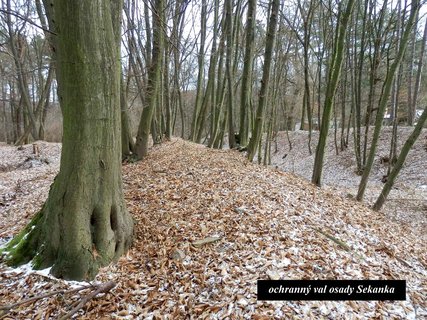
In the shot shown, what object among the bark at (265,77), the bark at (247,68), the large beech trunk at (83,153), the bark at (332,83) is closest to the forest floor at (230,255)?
the large beech trunk at (83,153)

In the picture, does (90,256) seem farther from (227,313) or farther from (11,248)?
(227,313)

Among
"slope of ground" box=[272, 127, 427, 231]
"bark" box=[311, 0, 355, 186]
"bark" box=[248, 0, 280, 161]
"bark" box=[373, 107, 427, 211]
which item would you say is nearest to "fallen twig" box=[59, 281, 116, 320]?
"bark" box=[248, 0, 280, 161]

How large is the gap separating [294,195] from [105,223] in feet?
10.2

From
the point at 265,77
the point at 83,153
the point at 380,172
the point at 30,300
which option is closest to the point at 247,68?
the point at 265,77

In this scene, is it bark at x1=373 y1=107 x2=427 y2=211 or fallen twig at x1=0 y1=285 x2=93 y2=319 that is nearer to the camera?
fallen twig at x1=0 y1=285 x2=93 y2=319

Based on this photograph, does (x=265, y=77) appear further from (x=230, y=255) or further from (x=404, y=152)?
(x=230, y=255)

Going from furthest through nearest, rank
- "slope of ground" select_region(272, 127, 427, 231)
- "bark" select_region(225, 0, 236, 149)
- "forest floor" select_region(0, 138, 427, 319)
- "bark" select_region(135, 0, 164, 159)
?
"bark" select_region(225, 0, 236, 149)
"bark" select_region(135, 0, 164, 159)
"slope of ground" select_region(272, 127, 427, 231)
"forest floor" select_region(0, 138, 427, 319)

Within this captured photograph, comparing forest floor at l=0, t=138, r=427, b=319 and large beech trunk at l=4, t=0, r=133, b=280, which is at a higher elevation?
large beech trunk at l=4, t=0, r=133, b=280

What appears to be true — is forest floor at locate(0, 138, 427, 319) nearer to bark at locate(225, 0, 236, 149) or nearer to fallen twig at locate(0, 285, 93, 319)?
fallen twig at locate(0, 285, 93, 319)
